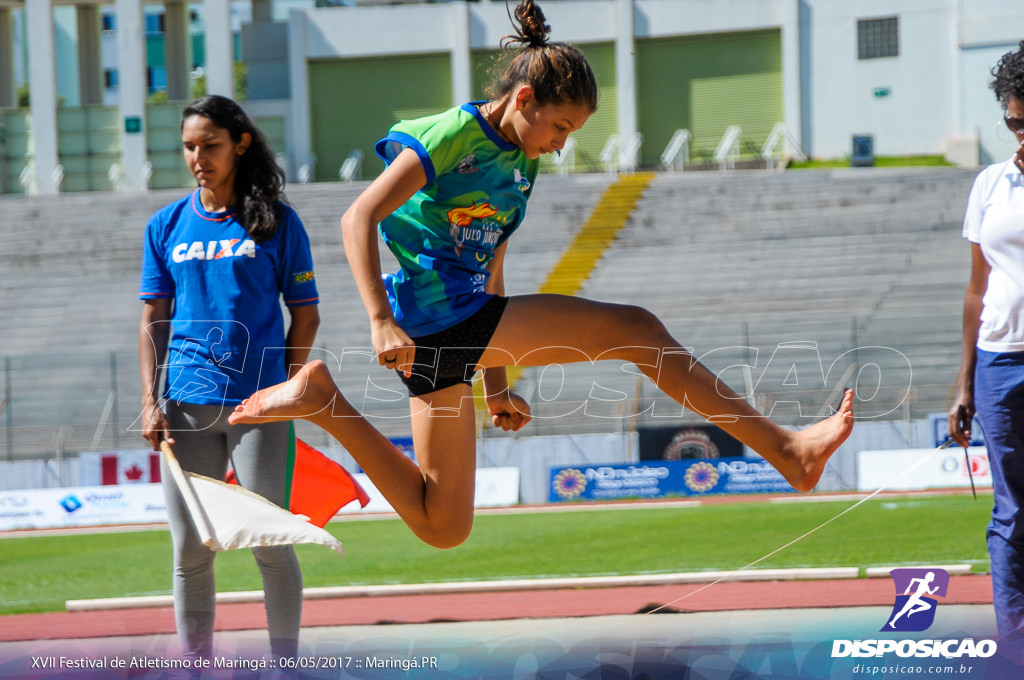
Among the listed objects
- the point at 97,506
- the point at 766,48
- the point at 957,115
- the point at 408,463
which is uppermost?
the point at 766,48

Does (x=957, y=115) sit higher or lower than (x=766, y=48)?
lower

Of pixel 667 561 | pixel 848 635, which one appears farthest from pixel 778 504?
pixel 848 635

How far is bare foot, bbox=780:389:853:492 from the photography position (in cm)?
288

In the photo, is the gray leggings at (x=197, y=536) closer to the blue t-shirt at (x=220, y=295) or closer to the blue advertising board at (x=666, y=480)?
the blue t-shirt at (x=220, y=295)

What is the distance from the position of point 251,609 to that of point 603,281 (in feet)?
42.5

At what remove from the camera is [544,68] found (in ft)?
8.82

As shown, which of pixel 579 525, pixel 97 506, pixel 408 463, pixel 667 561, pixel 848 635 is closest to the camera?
pixel 408 463

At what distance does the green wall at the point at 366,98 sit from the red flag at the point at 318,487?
73.4ft

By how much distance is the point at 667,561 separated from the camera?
6.86 meters

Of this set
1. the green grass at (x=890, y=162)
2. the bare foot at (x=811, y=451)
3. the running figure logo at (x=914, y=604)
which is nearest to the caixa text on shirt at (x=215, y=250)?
the bare foot at (x=811, y=451)

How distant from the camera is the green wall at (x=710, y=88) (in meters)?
24.7

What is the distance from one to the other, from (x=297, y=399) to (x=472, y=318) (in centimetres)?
52

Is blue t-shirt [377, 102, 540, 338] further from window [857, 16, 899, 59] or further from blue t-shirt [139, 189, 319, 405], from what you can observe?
window [857, 16, 899, 59]

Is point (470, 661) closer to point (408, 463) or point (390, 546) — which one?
point (408, 463)
